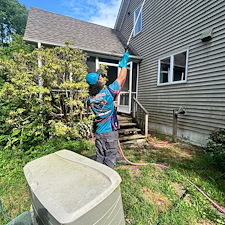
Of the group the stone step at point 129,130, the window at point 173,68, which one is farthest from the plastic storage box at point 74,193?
the window at point 173,68

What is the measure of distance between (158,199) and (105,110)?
1.55 metres

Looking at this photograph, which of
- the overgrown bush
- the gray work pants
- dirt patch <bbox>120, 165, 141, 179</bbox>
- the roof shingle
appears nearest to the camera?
the gray work pants

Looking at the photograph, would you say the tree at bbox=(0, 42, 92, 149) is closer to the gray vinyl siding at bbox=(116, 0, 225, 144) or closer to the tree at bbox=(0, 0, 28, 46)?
the gray vinyl siding at bbox=(116, 0, 225, 144)

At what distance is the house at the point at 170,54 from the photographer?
4.05m

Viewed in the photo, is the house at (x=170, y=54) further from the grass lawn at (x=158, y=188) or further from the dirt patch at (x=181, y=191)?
the dirt patch at (x=181, y=191)

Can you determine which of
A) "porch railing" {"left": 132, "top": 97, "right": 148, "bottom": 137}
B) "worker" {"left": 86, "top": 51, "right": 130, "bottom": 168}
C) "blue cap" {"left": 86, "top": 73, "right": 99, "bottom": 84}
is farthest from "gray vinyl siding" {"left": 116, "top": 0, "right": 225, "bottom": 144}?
"blue cap" {"left": 86, "top": 73, "right": 99, "bottom": 84}

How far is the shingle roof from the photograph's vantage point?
18.2ft

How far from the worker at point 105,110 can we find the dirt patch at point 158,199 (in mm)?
771

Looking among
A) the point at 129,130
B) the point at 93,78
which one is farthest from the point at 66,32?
the point at 93,78

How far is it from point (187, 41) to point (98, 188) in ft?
18.6

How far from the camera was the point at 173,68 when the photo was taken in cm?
546

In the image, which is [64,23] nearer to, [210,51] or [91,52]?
[91,52]

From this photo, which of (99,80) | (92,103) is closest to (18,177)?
(92,103)

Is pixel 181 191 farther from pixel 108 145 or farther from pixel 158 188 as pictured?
pixel 108 145
